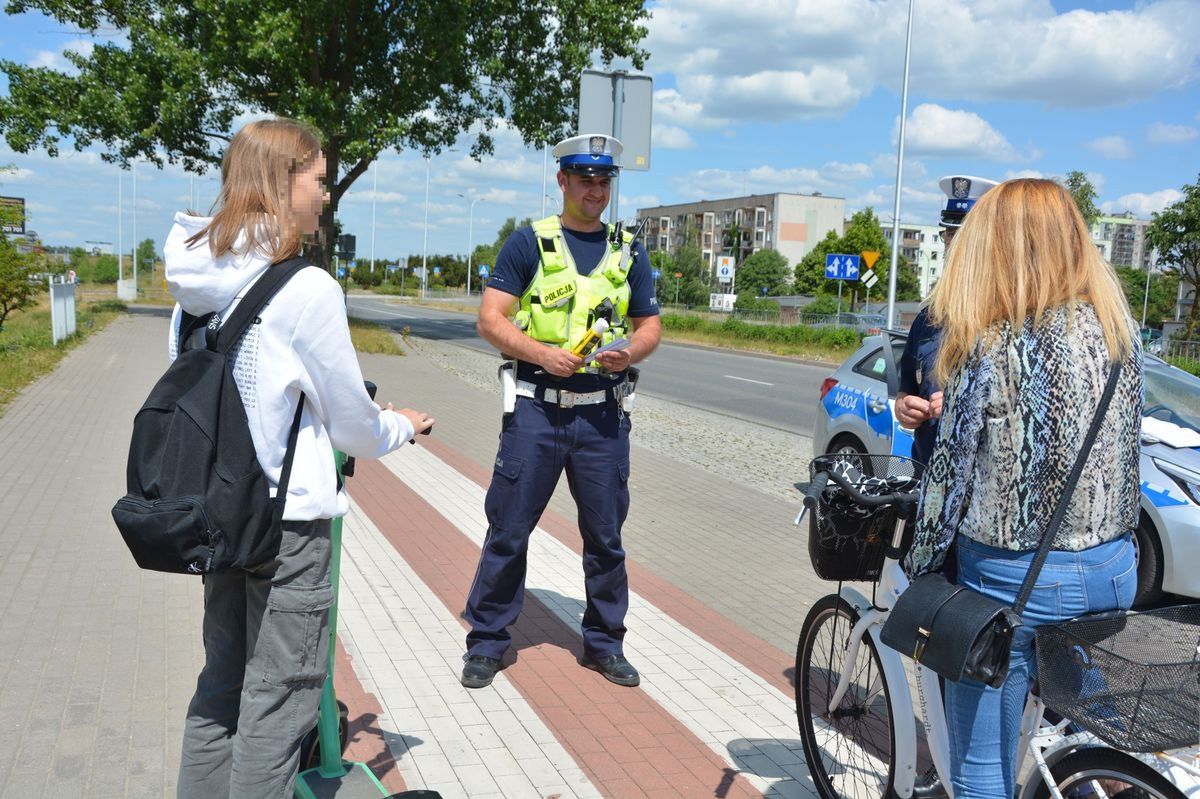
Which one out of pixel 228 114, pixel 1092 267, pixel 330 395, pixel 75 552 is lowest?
pixel 75 552

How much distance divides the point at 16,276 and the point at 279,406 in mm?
21359

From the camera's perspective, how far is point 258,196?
2375mm

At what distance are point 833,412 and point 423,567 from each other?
13.9 feet

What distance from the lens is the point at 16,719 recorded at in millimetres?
3863

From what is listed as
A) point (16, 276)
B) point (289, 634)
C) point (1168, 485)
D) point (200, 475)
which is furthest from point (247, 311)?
point (16, 276)

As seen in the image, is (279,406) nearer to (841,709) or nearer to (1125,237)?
(841,709)

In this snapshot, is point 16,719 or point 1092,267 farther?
point 16,719

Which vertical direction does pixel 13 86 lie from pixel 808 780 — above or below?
above

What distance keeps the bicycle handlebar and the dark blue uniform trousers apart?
1481mm

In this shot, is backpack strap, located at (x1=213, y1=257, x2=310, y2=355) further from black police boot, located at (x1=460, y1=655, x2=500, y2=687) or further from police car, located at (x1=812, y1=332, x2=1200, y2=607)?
police car, located at (x1=812, y1=332, x2=1200, y2=607)

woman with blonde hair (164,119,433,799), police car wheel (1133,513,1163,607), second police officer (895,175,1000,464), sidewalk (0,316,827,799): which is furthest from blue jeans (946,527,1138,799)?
police car wheel (1133,513,1163,607)

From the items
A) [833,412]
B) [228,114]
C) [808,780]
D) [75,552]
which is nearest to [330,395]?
[808,780]

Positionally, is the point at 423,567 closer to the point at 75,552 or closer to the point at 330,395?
the point at 75,552

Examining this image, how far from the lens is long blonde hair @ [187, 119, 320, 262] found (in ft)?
7.70
